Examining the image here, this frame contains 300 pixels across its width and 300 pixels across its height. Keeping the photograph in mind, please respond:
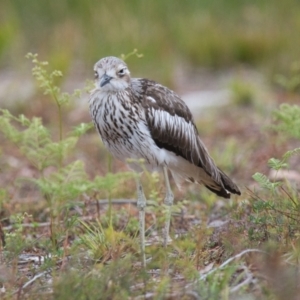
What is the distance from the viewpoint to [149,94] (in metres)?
5.84

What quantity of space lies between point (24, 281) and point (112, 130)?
1.29 metres

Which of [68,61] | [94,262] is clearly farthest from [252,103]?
[94,262]

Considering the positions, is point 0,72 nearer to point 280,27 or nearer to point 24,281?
point 280,27

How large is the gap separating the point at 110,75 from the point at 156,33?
311 inches

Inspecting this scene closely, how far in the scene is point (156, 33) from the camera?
43.7 ft

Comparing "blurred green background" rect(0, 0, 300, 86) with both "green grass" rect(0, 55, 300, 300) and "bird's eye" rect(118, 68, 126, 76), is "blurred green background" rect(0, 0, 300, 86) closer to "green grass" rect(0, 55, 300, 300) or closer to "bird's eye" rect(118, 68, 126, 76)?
"green grass" rect(0, 55, 300, 300)

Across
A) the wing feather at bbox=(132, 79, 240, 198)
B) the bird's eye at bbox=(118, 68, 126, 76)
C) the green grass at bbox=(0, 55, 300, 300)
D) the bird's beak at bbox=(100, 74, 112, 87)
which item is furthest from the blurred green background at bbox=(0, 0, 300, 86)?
the bird's beak at bbox=(100, 74, 112, 87)

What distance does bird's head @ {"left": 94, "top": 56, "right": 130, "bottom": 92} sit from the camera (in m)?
5.54

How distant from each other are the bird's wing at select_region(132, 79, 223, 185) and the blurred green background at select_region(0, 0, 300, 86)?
5.43m

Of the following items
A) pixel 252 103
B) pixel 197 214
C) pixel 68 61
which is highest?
pixel 68 61

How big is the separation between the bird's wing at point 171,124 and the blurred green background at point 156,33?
17.8 feet

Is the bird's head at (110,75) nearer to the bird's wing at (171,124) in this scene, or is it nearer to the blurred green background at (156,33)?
the bird's wing at (171,124)

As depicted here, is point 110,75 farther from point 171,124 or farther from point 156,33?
point 156,33

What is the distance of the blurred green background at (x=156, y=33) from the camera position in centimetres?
1227
